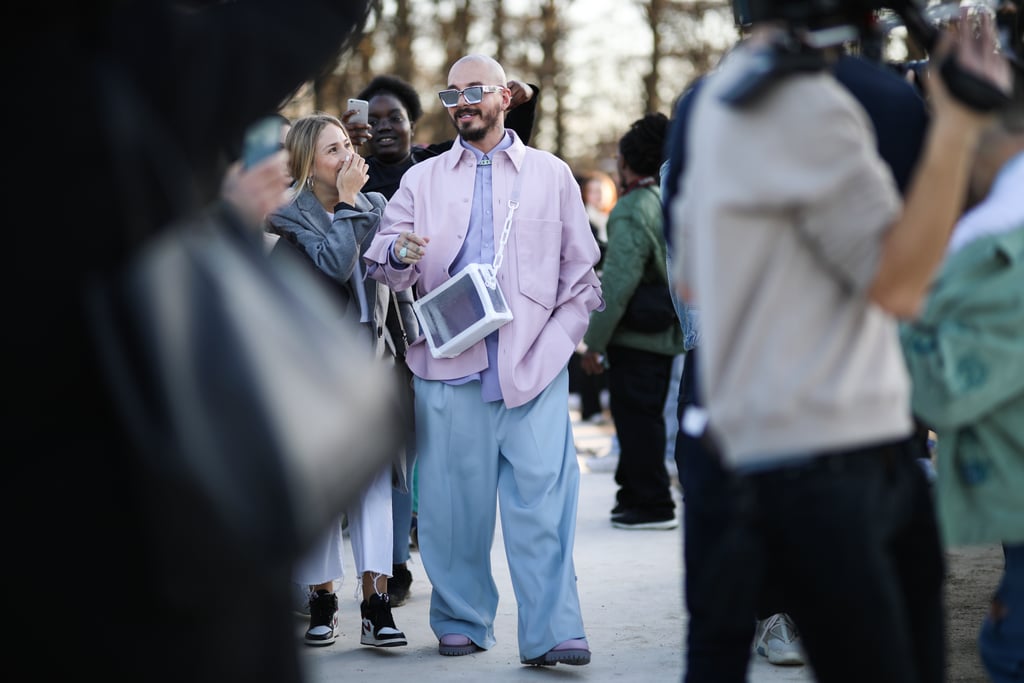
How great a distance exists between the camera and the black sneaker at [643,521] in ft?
26.1

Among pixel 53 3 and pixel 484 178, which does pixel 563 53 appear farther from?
pixel 53 3

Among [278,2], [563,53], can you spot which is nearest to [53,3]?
[278,2]

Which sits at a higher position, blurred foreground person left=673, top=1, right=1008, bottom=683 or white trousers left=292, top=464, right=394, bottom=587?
blurred foreground person left=673, top=1, right=1008, bottom=683

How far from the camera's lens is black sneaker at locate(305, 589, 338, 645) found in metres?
5.43

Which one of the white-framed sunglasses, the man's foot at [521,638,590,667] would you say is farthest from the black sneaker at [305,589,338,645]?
the white-framed sunglasses

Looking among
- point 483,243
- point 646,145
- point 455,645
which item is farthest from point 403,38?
point 455,645

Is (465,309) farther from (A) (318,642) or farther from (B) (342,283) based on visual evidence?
(A) (318,642)

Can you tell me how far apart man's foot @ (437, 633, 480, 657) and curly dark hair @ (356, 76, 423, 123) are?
359 centimetres

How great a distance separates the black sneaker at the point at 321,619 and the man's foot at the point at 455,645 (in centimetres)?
53

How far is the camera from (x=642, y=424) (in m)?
8.10

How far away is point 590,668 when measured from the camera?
500cm

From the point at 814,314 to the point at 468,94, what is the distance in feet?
11.0

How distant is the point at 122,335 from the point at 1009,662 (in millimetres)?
2163

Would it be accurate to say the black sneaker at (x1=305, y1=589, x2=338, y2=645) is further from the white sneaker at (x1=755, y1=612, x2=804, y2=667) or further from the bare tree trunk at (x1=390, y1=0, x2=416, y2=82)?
the bare tree trunk at (x1=390, y1=0, x2=416, y2=82)
